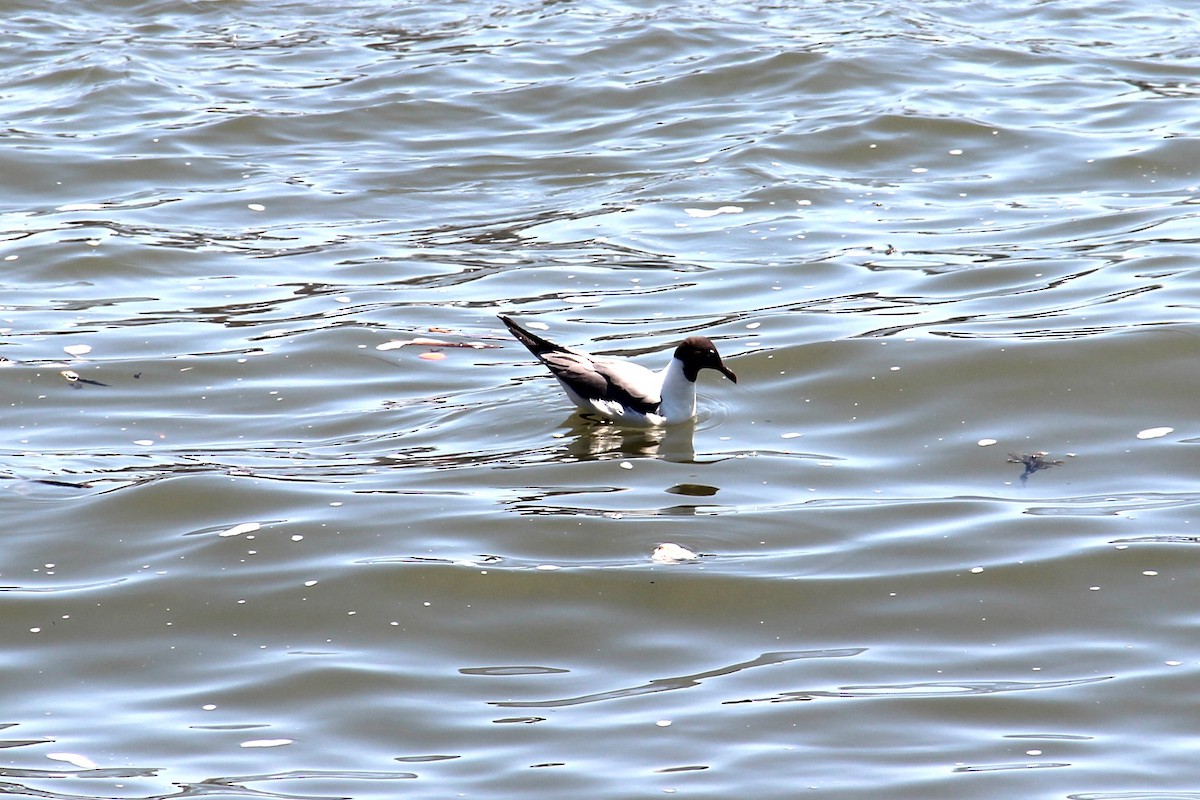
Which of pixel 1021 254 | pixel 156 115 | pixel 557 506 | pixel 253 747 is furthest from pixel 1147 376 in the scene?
pixel 156 115

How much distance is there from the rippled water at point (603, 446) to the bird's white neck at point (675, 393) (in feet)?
0.44

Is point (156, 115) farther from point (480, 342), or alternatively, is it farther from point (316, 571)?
point (316, 571)

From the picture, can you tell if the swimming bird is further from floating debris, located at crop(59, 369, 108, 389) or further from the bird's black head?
floating debris, located at crop(59, 369, 108, 389)

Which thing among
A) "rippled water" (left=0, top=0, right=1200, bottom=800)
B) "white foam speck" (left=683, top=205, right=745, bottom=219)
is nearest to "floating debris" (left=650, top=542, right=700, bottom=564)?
"rippled water" (left=0, top=0, right=1200, bottom=800)

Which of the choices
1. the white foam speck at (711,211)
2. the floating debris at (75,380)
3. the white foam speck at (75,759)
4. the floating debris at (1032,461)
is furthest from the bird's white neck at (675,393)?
the white foam speck at (711,211)

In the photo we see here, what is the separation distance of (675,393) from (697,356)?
29cm

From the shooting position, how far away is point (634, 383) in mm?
9180

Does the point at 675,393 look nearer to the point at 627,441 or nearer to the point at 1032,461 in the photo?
the point at 627,441

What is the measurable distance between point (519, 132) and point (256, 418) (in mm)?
8273

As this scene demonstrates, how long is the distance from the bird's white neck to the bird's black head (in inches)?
1.9

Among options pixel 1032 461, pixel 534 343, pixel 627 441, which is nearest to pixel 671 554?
pixel 627 441

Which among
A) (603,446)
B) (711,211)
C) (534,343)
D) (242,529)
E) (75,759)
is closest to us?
(75,759)

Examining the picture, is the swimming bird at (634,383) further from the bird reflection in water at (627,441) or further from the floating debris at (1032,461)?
the floating debris at (1032,461)

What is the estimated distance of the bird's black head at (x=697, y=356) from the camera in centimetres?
912
